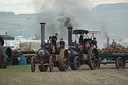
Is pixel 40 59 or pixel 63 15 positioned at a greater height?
pixel 63 15

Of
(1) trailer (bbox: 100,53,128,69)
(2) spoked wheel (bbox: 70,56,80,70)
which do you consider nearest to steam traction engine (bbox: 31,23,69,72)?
(2) spoked wheel (bbox: 70,56,80,70)

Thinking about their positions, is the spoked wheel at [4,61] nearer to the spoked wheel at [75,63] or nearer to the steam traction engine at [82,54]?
the steam traction engine at [82,54]

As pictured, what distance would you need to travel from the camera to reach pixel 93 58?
83.0ft

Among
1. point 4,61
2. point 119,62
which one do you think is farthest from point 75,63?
point 4,61

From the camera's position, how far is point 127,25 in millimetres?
54438

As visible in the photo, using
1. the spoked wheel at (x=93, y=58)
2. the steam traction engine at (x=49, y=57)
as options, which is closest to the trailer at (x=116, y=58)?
the spoked wheel at (x=93, y=58)

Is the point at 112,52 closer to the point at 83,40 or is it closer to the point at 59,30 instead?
the point at 83,40

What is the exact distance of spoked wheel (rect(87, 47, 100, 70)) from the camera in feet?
80.8

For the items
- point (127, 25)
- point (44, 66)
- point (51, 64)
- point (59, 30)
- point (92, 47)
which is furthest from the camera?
point (127, 25)

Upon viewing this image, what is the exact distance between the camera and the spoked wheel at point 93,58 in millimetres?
24625

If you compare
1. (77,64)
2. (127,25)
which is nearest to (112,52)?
(77,64)

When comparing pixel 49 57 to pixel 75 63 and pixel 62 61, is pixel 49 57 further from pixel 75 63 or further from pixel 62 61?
pixel 75 63

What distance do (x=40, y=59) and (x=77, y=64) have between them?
3.06 m

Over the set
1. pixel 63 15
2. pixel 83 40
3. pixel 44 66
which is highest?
pixel 63 15
